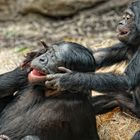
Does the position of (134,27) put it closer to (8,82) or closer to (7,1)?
(8,82)

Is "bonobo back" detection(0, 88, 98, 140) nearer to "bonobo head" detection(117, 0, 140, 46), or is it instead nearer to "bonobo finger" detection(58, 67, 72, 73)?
"bonobo finger" detection(58, 67, 72, 73)

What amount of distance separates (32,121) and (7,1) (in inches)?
213

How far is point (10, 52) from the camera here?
958 centimetres

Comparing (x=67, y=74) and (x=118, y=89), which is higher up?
(x=67, y=74)

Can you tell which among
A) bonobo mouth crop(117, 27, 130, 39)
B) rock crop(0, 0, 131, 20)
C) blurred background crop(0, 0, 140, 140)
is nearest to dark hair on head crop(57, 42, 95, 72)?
bonobo mouth crop(117, 27, 130, 39)

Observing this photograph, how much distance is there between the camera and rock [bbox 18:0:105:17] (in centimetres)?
1064

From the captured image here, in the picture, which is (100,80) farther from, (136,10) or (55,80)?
(136,10)

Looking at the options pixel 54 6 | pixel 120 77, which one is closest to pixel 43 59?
pixel 120 77

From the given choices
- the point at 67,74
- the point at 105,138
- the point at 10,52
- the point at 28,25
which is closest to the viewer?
the point at 67,74

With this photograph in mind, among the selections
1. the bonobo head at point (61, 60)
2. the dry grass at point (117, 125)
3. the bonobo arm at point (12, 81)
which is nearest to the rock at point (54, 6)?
the dry grass at point (117, 125)

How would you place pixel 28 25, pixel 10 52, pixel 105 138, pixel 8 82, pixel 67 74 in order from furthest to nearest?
pixel 28 25 < pixel 10 52 < pixel 105 138 < pixel 8 82 < pixel 67 74

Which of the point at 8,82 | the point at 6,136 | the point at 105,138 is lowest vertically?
the point at 105,138

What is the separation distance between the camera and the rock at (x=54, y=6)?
419 inches

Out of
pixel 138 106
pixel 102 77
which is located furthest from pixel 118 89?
pixel 138 106
